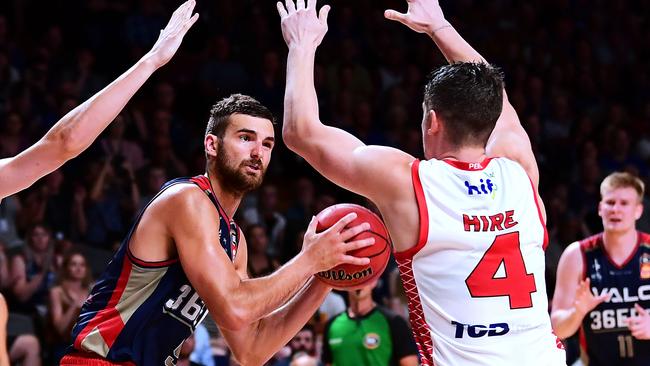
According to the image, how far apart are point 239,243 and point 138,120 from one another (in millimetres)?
6764

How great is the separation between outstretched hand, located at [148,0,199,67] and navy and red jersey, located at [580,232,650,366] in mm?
4278

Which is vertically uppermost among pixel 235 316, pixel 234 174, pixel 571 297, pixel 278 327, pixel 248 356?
pixel 234 174

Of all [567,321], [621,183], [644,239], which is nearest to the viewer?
[567,321]

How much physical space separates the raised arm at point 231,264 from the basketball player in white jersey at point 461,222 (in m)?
0.33

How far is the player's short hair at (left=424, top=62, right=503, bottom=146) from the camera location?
3.85m

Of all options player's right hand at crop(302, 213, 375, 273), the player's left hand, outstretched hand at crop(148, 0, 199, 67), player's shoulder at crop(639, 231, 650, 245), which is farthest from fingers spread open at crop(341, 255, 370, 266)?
player's shoulder at crop(639, 231, 650, 245)

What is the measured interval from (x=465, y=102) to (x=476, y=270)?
0.66 metres

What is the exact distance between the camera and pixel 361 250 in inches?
167

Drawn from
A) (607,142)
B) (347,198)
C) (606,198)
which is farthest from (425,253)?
(607,142)

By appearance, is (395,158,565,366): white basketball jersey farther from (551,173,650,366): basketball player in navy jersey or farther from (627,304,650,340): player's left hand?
(551,173,650,366): basketball player in navy jersey

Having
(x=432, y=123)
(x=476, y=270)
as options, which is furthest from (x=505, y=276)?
(x=432, y=123)

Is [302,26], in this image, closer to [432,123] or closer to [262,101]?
[432,123]

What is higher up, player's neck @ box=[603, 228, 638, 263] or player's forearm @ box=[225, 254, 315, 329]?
player's forearm @ box=[225, 254, 315, 329]

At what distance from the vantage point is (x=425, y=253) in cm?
377
